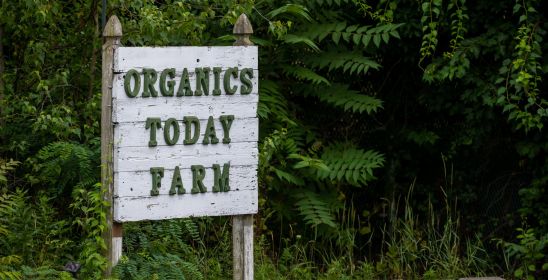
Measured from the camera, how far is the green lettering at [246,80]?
6.29 metres

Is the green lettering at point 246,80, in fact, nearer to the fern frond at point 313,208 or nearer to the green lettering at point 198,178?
the green lettering at point 198,178

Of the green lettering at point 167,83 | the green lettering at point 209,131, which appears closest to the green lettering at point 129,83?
the green lettering at point 167,83

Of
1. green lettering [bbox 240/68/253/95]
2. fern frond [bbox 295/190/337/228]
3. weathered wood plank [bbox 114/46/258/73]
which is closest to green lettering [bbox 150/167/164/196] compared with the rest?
weathered wood plank [bbox 114/46/258/73]

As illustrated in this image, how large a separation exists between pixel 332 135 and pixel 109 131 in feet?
10.9

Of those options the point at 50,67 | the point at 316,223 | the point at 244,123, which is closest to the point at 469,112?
the point at 316,223

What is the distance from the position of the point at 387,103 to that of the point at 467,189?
1035 millimetres

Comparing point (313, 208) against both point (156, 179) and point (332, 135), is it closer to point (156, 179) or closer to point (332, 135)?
point (332, 135)

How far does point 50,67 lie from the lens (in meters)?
7.74

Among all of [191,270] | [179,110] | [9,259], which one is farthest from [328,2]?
[9,259]

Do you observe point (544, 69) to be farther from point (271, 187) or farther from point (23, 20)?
point (23, 20)

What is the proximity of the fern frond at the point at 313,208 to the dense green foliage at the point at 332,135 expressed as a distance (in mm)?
21

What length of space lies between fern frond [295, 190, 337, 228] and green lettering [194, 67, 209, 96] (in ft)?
6.38

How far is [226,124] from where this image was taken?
6230 millimetres

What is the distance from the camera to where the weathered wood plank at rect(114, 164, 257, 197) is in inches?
231
